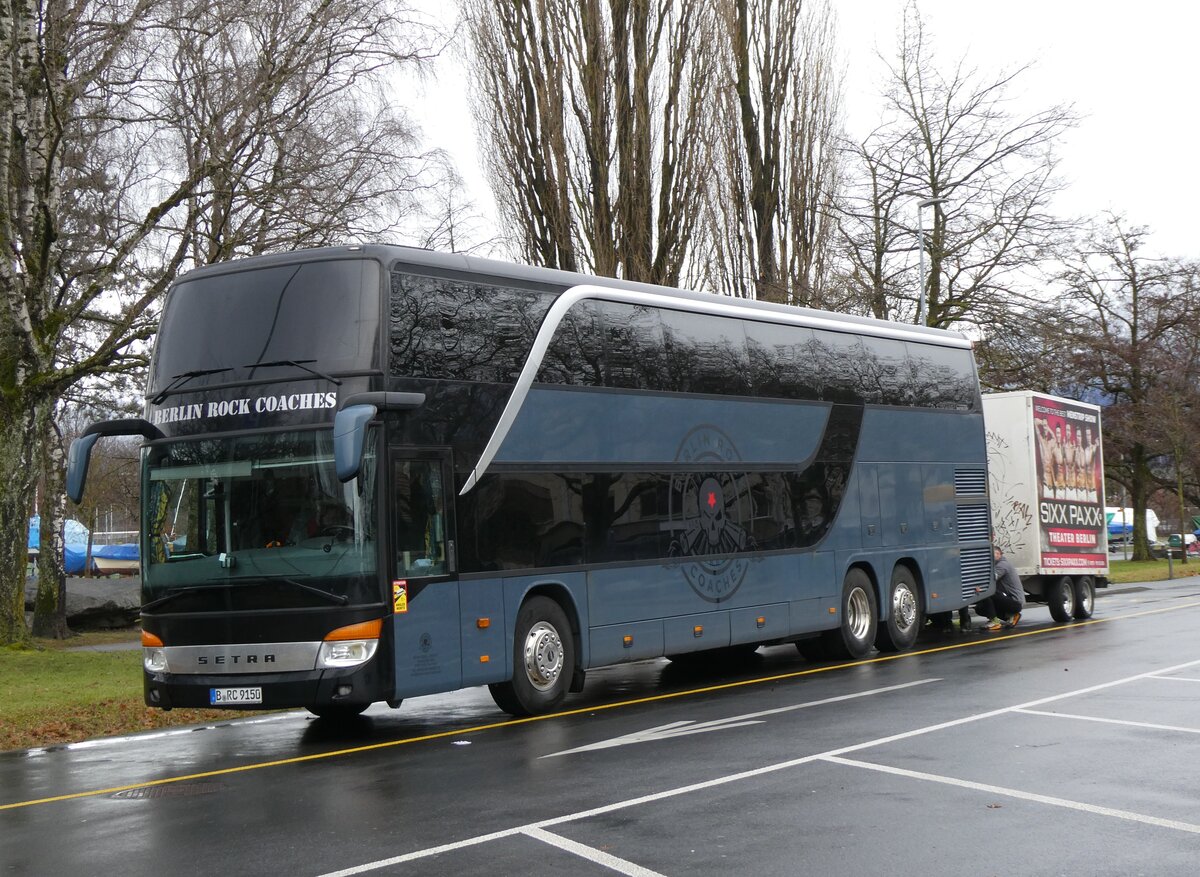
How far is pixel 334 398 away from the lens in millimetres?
11750

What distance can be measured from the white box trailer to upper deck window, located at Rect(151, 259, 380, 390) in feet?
43.8

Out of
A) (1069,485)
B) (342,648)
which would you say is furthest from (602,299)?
(1069,485)

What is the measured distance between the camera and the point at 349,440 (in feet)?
35.1

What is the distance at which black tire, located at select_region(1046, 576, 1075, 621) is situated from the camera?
917 inches

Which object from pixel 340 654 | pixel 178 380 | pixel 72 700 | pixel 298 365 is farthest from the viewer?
pixel 72 700

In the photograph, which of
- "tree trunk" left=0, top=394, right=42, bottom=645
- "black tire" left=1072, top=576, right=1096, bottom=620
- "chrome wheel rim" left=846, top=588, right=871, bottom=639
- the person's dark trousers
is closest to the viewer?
"chrome wheel rim" left=846, top=588, right=871, bottom=639

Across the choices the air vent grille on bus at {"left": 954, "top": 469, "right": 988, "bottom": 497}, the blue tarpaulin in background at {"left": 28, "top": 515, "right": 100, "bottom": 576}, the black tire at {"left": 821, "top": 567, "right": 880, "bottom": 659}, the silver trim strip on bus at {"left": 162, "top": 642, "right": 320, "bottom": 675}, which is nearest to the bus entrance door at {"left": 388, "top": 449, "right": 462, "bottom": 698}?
the silver trim strip on bus at {"left": 162, "top": 642, "right": 320, "bottom": 675}

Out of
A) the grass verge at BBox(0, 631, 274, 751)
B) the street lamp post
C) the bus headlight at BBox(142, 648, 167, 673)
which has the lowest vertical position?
the grass verge at BBox(0, 631, 274, 751)

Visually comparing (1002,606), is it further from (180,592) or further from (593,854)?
(593,854)

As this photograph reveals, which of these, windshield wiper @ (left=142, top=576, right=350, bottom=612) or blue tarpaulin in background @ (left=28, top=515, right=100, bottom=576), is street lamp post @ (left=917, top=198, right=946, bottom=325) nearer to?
windshield wiper @ (left=142, top=576, right=350, bottom=612)

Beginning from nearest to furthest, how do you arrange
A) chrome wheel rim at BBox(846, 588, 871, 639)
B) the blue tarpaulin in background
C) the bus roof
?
the bus roof
chrome wheel rim at BBox(846, 588, 871, 639)
the blue tarpaulin in background

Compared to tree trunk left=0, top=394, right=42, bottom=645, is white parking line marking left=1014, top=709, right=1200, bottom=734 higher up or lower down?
lower down

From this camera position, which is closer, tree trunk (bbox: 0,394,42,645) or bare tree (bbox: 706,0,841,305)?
tree trunk (bbox: 0,394,42,645)

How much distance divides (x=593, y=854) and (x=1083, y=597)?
62.4ft
